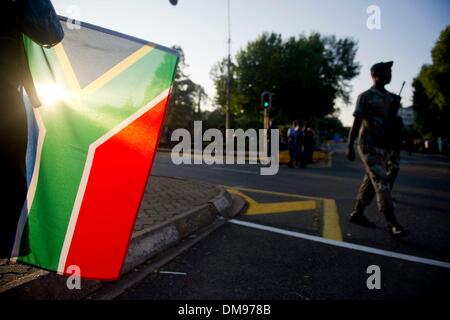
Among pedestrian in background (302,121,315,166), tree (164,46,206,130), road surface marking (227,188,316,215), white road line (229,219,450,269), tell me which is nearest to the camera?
white road line (229,219,450,269)

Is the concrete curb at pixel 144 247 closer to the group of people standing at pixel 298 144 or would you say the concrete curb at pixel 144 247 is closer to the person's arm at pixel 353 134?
the person's arm at pixel 353 134

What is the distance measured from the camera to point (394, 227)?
130 inches

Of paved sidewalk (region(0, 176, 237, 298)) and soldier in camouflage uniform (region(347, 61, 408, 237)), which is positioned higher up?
soldier in camouflage uniform (region(347, 61, 408, 237))

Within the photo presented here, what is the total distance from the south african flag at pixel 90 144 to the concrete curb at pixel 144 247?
0.49 ft

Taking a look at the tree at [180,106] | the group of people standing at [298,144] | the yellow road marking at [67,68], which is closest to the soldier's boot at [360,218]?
the yellow road marking at [67,68]

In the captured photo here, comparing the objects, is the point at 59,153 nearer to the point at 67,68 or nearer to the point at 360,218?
the point at 67,68

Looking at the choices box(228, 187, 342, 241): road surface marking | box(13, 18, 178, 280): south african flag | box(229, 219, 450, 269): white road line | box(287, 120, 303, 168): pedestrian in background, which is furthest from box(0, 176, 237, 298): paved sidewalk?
box(287, 120, 303, 168): pedestrian in background

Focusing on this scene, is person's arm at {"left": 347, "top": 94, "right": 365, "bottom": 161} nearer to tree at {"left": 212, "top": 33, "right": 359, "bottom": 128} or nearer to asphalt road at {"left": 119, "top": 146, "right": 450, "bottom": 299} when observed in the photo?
asphalt road at {"left": 119, "top": 146, "right": 450, "bottom": 299}

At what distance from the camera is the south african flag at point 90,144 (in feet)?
6.19

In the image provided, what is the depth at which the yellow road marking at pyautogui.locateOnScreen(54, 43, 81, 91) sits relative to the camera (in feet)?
6.32

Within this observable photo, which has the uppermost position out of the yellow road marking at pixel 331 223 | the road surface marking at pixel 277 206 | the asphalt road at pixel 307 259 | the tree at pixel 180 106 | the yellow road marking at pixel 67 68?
the tree at pixel 180 106

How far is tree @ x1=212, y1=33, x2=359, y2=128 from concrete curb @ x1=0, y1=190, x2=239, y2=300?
27.9 metres

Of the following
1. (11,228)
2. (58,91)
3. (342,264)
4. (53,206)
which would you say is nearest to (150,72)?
(58,91)

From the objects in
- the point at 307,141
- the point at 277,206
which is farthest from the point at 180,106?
the point at 277,206
